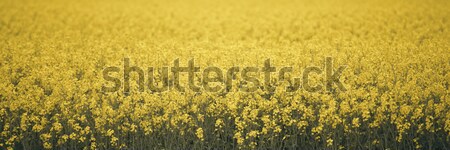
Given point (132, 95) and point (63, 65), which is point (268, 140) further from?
point (63, 65)

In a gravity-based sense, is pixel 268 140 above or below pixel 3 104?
below

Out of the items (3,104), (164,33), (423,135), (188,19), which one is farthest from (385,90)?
(188,19)

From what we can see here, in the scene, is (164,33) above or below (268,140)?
above

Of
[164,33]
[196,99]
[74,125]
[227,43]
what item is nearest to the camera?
[74,125]

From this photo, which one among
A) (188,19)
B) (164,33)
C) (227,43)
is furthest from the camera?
(188,19)

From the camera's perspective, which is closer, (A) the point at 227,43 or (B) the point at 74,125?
(B) the point at 74,125

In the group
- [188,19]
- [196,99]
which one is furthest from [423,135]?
[188,19]

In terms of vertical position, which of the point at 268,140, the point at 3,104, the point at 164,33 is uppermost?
the point at 164,33

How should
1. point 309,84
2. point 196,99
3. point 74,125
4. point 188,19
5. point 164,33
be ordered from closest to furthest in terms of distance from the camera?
point 74,125, point 196,99, point 309,84, point 164,33, point 188,19

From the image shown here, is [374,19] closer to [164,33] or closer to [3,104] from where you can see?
[164,33]
